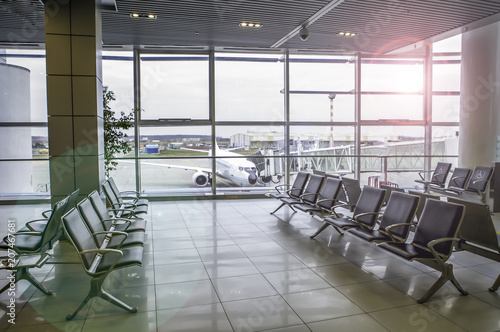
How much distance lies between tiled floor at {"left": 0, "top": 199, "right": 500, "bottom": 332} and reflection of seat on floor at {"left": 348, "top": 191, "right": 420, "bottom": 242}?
0.37m

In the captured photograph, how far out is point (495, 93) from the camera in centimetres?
774

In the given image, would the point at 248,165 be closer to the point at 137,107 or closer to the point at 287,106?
the point at 287,106

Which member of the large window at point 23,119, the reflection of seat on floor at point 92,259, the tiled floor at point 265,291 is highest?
the large window at point 23,119

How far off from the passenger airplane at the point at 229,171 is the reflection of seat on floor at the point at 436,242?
19.1 ft

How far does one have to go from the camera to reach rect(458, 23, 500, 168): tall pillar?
7672 millimetres

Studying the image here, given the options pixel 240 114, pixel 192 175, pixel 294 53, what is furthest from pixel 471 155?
pixel 192 175

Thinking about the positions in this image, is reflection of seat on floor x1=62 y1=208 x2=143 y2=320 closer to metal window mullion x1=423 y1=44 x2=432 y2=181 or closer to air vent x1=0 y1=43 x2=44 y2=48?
air vent x1=0 y1=43 x2=44 y2=48

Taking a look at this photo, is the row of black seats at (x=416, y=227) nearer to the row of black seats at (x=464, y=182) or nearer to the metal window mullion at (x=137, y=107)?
the row of black seats at (x=464, y=182)

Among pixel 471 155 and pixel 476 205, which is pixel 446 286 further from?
pixel 471 155

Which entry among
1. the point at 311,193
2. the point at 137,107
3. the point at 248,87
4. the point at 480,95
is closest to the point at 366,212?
the point at 311,193

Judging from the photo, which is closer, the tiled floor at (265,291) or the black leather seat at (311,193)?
the tiled floor at (265,291)

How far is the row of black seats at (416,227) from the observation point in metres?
3.23

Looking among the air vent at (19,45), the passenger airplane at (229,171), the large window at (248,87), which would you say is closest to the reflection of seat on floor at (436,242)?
the passenger airplane at (229,171)

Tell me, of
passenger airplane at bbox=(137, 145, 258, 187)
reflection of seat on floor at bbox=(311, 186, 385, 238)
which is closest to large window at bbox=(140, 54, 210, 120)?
passenger airplane at bbox=(137, 145, 258, 187)
